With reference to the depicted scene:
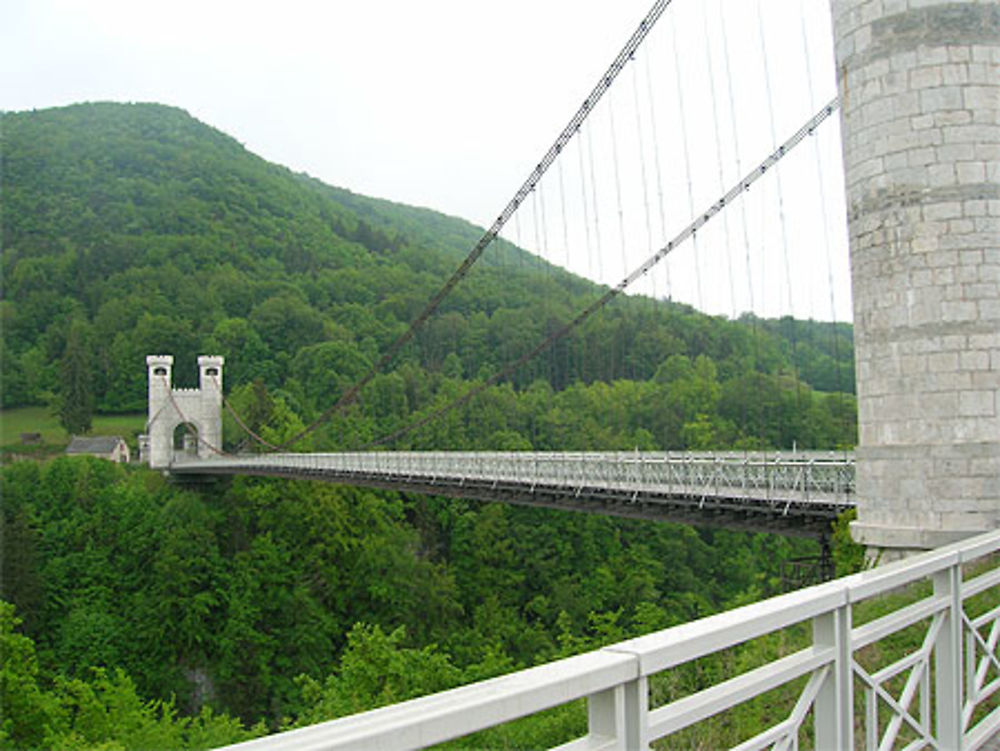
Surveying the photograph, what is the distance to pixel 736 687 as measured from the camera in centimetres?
175

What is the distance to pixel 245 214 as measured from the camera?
76875mm

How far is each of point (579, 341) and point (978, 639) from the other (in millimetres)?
51240

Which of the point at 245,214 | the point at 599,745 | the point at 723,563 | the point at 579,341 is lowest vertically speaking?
the point at 723,563

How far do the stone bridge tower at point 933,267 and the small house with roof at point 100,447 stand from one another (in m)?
46.4

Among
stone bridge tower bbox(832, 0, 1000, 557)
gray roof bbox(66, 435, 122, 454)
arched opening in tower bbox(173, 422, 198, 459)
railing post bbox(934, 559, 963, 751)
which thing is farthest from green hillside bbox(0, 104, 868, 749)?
railing post bbox(934, 559, 963, 751)

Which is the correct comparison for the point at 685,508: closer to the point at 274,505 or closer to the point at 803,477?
the point at 803,477

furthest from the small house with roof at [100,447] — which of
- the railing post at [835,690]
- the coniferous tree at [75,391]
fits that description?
the railing post at [835,690]

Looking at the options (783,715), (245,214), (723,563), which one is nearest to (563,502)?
(783,715)

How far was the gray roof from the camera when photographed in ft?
153

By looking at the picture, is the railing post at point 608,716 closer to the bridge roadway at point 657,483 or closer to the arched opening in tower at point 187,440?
the bridge roadway at point 657,483

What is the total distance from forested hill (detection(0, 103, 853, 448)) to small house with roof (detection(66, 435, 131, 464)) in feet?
20.3

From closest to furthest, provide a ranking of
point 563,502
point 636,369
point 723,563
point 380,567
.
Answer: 1. point 563,502
2. point 380,567
3. point 723,563
4. point 636,369

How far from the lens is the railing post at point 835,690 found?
2092mm

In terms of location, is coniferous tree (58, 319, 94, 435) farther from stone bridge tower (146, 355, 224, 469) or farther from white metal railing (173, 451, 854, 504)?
white metal railing (173, 451, 854, 504)
